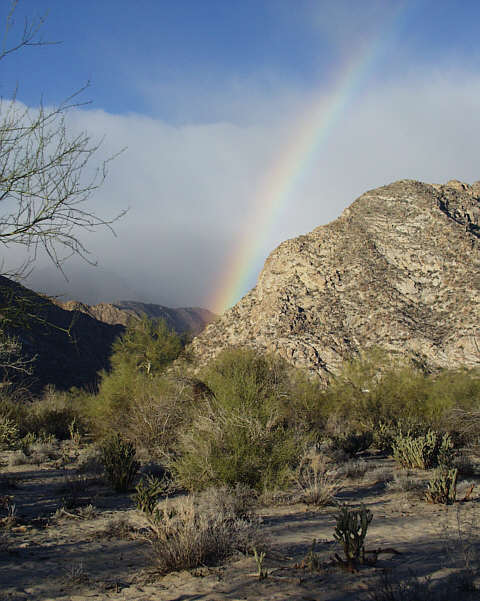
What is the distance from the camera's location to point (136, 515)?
304 inches

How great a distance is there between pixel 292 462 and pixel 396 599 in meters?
5.82

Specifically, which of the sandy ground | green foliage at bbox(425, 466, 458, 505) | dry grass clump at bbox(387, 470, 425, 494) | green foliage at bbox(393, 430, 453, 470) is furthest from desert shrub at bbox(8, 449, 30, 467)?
green foliage at bbox(425, 466, 458, 505)

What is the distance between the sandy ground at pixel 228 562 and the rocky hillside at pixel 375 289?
28058mm

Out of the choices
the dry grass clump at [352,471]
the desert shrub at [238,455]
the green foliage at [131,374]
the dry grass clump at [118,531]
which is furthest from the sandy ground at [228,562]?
the green foliage at [131,374]

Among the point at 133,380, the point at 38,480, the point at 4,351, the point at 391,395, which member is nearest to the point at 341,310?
the point at 391,395

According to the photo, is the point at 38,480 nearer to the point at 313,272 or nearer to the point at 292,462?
the point at 292,462

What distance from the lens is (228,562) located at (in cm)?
512

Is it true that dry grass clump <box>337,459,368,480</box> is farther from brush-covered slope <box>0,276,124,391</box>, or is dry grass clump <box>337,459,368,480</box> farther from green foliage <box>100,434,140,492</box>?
brush-covered slope <box>0,276,124,391</box>

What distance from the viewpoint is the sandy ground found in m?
4.41

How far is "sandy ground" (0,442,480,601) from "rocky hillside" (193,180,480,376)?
2806 cm

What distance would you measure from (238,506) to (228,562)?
2202 millimetres

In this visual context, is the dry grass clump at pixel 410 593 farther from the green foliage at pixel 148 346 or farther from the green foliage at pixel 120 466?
the green foliage at pixel 148 346

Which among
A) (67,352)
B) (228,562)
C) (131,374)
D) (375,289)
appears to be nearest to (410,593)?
(228,562)

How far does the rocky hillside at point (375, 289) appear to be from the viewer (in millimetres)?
37844
